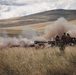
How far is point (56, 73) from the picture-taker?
11508 millimetres

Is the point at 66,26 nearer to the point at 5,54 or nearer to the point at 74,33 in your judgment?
the point at 74,33

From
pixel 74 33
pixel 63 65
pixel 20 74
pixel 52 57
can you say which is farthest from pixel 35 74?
pixel 74 33

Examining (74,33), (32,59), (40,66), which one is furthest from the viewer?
(74,33)

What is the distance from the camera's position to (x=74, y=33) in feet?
134

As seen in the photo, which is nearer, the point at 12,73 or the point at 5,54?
the point at 12,73

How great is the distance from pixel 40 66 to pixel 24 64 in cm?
67

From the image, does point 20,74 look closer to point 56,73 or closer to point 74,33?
point 56,73

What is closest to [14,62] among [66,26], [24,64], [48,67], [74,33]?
[24,64]

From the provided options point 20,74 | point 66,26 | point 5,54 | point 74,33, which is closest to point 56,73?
point 20,74

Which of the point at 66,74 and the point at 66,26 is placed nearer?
the point at 66,74

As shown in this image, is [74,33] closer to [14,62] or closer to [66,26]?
[66,26]

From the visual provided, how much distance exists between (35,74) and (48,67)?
0.78 meters

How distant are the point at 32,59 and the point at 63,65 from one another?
151 cm

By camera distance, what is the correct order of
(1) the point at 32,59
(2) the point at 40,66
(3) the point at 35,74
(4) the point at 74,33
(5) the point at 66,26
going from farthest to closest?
(5) the point at 66,26
(4) the point at 74,33
(1) the point at 32,59
(2) the point at 40,66
(3) the point at 35,74
